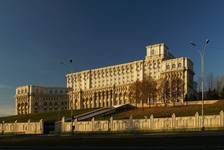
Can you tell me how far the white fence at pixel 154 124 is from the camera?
219 ft

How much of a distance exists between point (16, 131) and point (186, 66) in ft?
378

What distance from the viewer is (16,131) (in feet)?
318

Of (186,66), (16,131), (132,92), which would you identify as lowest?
(16,131)

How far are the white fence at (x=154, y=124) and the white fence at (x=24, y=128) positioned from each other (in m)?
8.30

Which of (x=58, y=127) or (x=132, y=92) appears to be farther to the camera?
(x=132, y=92)

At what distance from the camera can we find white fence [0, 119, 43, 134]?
298 feet

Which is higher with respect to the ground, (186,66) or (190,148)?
(186,66)

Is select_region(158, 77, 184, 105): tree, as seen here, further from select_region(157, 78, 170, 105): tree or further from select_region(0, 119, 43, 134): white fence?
select_region(0, 119, 43, 134): white fence

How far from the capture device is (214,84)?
596ft

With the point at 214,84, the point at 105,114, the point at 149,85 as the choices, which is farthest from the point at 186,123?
the point at 214,84

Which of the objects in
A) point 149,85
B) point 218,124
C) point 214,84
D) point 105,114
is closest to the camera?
point 218,124

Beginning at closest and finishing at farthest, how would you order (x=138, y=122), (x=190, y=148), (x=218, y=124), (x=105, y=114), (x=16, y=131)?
(x=190, y=148), (x=218, y=124), (x=138, y=122), (x=16, y=131), (x=105, y=114)

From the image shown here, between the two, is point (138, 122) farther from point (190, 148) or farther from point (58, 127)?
point (190, 148)

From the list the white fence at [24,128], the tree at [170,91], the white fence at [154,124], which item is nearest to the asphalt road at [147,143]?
the white fence at [154,124]
